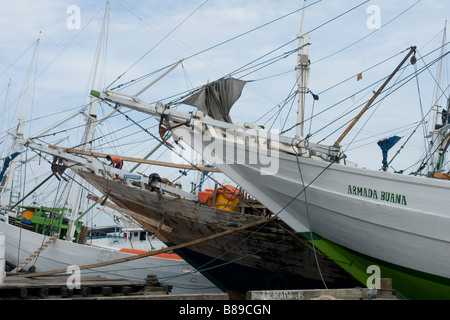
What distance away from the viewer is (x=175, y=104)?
11.6 m

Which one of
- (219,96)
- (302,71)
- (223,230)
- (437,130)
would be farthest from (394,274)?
(437,130)

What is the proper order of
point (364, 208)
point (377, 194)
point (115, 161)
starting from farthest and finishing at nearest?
point (115, 161) → point (364, 208) → point (377, 194)

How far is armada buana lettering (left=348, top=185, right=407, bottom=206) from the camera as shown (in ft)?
30.1

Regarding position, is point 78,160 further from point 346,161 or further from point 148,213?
point 346,161

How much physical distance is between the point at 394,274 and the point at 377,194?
76.7 inches

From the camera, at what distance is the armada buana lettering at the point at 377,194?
361 inches

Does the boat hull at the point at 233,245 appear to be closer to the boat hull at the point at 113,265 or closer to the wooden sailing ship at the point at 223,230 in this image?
the wooden sailing ship at the point at 223,230

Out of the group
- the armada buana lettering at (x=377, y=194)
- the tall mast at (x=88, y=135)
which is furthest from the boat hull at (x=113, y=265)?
the armada buana lettering at (x=377, y=194)

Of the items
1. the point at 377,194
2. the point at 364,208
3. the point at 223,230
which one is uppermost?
the point at 377,194

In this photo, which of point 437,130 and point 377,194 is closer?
point 377,194

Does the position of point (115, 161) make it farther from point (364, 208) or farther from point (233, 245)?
point (364, 208)

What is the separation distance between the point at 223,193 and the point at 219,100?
328 centimetres

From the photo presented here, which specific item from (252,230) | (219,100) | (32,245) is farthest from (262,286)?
(32,245)

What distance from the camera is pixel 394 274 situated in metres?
10.1
